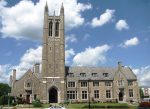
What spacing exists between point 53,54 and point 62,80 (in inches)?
323

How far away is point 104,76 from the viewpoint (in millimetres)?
98312

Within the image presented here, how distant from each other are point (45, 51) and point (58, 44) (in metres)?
4.59

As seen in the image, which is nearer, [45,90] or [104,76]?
[45,90]

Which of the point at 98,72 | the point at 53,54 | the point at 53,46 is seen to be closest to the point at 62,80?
the point at 53,54

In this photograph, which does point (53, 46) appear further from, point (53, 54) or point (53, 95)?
point (53, 95)

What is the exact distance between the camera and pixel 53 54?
302 feet

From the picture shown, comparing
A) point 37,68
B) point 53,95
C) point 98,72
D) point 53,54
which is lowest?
point 53,95

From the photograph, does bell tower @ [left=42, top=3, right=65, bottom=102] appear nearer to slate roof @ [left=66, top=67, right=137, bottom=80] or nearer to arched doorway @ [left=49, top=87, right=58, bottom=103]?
arched doorway @ [left=49, top=87, right=58, bottom=103]

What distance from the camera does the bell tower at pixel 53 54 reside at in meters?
89.8

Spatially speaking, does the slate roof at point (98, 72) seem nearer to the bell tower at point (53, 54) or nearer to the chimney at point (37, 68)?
the bell tower at point (53, 54)

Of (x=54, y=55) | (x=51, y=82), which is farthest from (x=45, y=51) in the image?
(x=51, y=82)

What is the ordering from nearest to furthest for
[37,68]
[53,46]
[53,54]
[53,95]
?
[53,54] → [53,46] → [53,95] → [37,68]

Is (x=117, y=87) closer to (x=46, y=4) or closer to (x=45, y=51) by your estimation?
(x=45, y=51)


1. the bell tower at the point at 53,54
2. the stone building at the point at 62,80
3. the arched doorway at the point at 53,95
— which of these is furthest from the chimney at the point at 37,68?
the arched doorway at the point at 53,95
